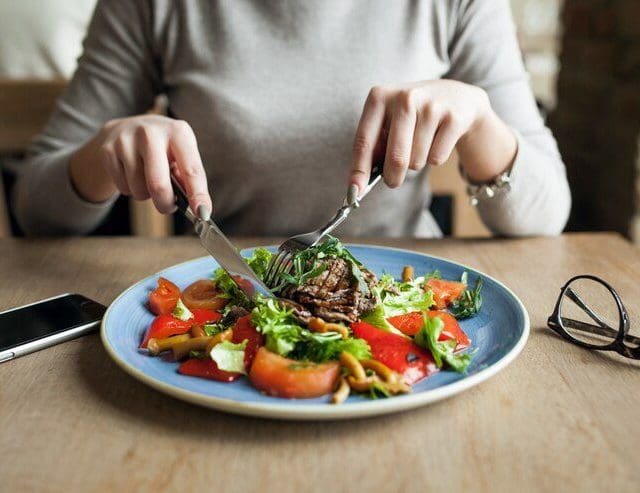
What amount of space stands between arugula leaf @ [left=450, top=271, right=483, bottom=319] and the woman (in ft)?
1.29

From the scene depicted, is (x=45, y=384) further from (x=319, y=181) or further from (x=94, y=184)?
(x=319, y=181)

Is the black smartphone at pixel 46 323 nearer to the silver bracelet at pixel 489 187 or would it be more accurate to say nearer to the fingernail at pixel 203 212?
the fingernail at pixel 203 212

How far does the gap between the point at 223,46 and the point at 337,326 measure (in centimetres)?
86

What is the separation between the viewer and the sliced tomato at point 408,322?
865 mm

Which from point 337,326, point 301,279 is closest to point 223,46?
point 301,279

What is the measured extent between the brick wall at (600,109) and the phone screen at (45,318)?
176 cm

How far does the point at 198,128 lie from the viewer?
1.46 metres

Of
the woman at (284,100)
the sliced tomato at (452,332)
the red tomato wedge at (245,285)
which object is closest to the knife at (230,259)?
the red tomato wedge at (245,285)

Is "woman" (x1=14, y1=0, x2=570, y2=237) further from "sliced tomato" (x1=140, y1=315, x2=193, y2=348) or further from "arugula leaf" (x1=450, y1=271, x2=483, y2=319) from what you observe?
"sliced tomato" (x1=140, y1=315, x2=193, y2=348)

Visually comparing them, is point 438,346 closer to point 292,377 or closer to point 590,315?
point 292,377

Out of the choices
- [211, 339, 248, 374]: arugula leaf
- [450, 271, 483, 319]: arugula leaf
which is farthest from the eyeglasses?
[211, 339, 248, 374]: arugula leaf

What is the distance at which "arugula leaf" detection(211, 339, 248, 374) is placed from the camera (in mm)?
748

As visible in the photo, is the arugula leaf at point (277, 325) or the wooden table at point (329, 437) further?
the arugula leaf at point (277, 325)

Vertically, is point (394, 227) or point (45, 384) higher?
point (45, 384)
